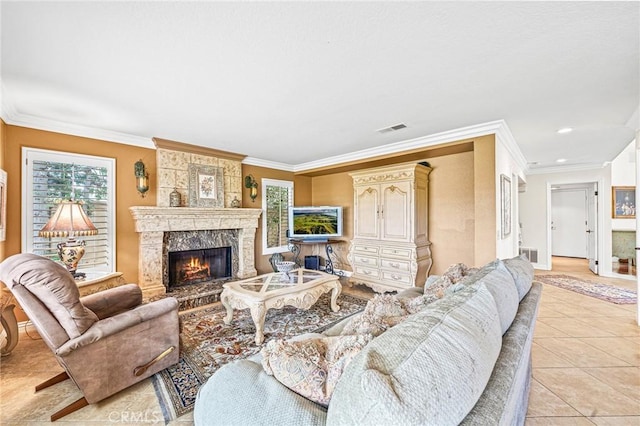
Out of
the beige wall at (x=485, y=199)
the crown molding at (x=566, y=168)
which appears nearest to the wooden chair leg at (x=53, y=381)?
the beige wall at (x=485, y=199)

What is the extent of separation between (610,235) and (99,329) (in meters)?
8.04

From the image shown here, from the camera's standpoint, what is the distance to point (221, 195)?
14.4ft

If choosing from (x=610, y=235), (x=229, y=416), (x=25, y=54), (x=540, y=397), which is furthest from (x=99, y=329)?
(x=610, y=235)

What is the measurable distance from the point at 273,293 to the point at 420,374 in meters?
2.20

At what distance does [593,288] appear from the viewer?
4.36 metres

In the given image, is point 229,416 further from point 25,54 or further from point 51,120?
point 51,120

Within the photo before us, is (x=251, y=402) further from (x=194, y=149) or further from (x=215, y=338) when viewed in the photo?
(x=194, y=149)

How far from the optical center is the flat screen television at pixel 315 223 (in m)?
5.04

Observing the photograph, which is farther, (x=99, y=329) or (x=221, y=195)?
(x=221, y=195)

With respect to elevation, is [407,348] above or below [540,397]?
above

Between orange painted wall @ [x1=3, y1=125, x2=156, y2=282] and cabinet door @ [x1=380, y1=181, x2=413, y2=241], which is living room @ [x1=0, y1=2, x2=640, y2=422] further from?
cabinet door @ [x1=380, y1=181, x2=413, y2=241]

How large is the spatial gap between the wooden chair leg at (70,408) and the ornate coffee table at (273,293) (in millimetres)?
1239

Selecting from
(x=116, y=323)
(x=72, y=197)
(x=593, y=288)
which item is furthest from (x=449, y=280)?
(x=593, y=288)

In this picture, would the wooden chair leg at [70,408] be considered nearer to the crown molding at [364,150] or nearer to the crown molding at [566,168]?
the crown molding at [364,150]
